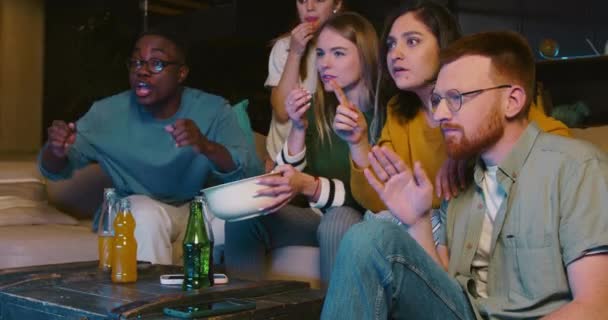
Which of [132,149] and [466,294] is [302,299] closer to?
[466,294]

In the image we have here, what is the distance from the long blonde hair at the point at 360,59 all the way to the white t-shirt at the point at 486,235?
0.84 metres

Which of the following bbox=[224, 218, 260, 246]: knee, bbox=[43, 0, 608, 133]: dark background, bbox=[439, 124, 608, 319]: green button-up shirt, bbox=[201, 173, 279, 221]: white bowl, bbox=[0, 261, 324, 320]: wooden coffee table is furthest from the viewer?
bbox=[43, 0, 608, 133]: dark background

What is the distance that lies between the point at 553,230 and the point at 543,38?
3196 millimetres

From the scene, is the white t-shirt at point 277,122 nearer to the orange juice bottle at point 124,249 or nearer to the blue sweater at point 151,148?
the blue sweater at point 151,148

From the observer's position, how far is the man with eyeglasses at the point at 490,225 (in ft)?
4.11

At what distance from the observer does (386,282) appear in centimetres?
128

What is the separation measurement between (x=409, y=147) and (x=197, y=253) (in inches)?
24.9

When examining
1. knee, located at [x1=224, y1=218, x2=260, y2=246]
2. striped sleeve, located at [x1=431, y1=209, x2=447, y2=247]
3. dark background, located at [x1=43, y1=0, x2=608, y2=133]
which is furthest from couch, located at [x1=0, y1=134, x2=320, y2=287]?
dark background, located at [x1=43, y1=0, x2=608, y2=133]

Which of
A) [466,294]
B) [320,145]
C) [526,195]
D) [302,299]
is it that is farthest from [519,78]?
[320,145]

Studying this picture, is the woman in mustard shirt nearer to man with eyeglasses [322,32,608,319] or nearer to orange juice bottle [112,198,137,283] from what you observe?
man with eyeglasses [322,32,608,319]

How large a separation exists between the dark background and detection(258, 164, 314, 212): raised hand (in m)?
1.62

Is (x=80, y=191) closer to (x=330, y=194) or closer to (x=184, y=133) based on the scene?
(x=184, y=133)

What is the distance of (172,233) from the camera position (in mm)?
2373

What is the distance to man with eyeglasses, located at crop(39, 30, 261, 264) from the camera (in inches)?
98.0
